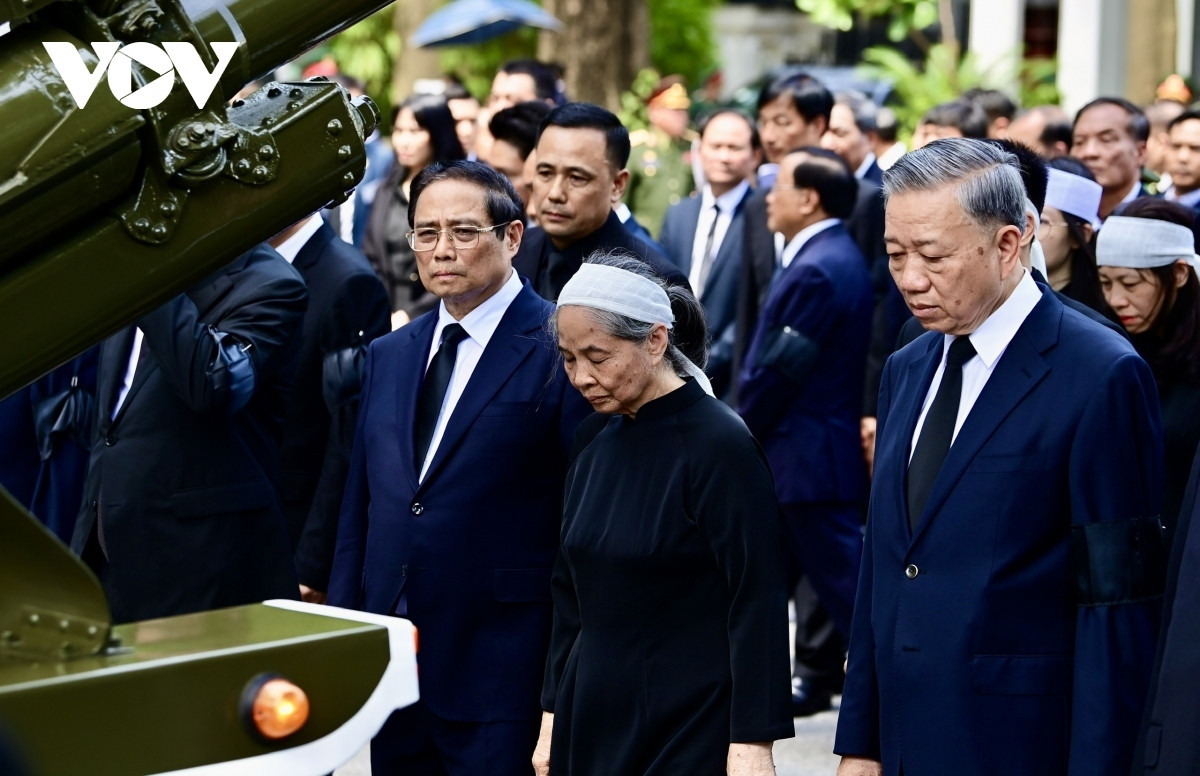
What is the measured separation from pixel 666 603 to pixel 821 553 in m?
3.44

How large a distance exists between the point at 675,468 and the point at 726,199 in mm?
5599

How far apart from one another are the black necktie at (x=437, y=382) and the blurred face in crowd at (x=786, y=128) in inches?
194

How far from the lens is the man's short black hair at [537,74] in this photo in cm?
1025

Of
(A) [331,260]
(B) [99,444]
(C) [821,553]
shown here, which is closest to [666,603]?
(B) [99,444]

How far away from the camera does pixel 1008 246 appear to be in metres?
3.89

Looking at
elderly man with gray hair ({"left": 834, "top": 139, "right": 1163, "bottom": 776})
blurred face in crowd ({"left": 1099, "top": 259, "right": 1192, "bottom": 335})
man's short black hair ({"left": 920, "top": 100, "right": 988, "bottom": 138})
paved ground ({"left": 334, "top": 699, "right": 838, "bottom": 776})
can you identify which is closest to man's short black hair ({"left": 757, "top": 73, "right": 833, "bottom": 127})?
man's short black hair ({"left": 920, "top": 100, "right": 988, "bottom": 138})

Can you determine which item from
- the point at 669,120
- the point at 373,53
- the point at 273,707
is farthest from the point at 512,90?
the point at 373,53

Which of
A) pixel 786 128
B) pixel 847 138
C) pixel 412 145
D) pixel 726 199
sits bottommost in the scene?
pixel 847 138

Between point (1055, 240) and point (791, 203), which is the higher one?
point (1055, 240)

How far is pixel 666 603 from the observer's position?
4.29 m

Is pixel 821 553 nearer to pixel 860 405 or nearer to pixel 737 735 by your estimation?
pixel 860 405

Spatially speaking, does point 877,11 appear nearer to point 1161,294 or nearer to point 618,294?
point 1161,294

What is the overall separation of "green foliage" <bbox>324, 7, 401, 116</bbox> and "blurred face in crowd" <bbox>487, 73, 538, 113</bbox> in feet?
48.4

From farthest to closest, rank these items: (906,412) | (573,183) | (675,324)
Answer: (573,183) < (675,324) < (906,412)
